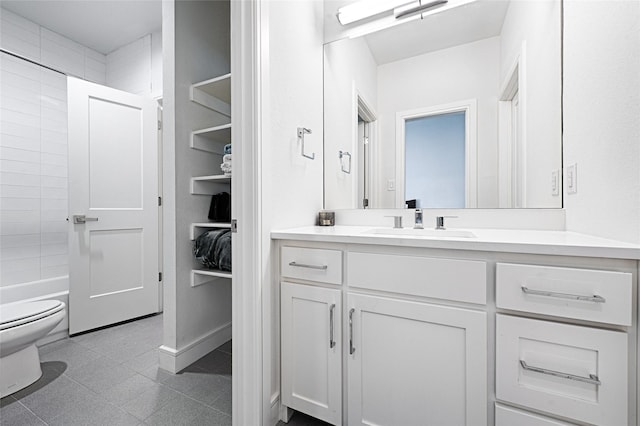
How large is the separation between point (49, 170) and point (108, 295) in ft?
4.58

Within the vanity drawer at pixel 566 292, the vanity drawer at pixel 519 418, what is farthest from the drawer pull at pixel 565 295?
the vanity drawer at pixel 519 418

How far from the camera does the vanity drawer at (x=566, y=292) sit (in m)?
0.71

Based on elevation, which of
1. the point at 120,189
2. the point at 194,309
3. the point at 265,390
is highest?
the point at 120,189

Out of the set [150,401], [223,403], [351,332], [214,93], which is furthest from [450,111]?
[150,401]

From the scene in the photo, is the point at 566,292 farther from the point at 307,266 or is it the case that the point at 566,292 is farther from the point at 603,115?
the point at 307,266

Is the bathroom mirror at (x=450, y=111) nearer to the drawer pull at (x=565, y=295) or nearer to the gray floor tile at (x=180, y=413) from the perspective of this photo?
the drawer pull at (x=565, y=295)

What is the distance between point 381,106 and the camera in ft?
5.52

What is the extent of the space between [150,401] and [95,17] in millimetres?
3026

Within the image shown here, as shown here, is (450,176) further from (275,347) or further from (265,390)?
(265,390)

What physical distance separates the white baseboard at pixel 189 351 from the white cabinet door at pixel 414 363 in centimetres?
109

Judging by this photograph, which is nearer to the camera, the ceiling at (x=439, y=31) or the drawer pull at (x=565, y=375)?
the drawer pull at (x=565, y=375)

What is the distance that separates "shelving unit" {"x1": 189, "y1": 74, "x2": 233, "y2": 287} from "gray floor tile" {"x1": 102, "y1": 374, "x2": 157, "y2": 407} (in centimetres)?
54

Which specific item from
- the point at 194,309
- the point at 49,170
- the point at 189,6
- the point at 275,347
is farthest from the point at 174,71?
the point at 49,170

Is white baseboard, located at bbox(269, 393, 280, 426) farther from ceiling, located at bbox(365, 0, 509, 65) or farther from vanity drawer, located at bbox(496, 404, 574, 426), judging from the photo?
ceiling, located at bbox(365, 0, 509, 65)
